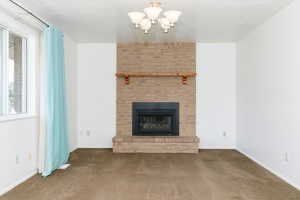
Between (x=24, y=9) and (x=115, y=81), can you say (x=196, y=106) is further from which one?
(x=24, y=9)

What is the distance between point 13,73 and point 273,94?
12.6 feet

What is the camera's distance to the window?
303 centimetres

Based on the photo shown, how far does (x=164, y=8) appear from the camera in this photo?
326cm

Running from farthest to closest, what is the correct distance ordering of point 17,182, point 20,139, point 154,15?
1. point 20,139
2. point 17,182
3. point 154,15

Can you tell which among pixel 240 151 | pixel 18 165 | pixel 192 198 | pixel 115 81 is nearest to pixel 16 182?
pixel 18 165

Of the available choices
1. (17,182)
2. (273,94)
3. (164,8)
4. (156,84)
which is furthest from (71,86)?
(273,94)

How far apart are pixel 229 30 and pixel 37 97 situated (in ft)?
11.6

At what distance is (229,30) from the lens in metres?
4.35

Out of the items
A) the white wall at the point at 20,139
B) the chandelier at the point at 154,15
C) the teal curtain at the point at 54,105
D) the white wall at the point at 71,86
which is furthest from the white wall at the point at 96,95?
the chandelier at the point at 154,15

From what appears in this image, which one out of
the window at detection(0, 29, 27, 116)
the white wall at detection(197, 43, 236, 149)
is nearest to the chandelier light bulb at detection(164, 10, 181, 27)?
the window at detection(0, 29, 27, 116)

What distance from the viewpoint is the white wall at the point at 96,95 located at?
17.6 ft

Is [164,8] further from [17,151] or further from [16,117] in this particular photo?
[17,151]

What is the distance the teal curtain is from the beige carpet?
0.83 feet

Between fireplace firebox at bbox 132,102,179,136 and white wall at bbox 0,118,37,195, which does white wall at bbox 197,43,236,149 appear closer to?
fireplace firebox at bbox 132,102,179,136
